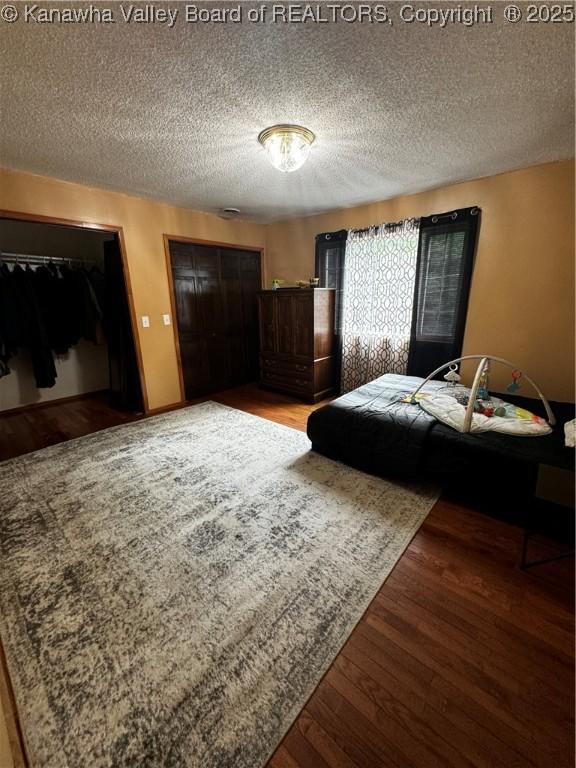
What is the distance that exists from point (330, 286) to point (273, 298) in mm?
782

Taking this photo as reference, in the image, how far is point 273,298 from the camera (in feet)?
12.9

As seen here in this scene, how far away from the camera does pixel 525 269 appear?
2656 millimetres

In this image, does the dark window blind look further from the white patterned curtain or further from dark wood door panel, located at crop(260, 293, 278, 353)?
dark wood door panel, located at crop(260, 293, 278, 353)

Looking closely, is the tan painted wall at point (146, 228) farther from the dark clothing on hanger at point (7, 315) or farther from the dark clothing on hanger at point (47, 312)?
the dark clothing on hanger at point (7, 315)

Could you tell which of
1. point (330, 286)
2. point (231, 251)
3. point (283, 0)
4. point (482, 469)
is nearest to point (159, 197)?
point (231, 251)

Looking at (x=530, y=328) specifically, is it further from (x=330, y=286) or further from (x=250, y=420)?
(x=250, y=420)

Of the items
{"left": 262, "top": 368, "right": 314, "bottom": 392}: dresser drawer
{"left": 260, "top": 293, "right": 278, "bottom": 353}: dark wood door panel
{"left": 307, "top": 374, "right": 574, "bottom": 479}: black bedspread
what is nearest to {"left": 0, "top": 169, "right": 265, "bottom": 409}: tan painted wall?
{"left": 260, "top": 293, "right": 278, "bottom": 353}: dark wood door panel

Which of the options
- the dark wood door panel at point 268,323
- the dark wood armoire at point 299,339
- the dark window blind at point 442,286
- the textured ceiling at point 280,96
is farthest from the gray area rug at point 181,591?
the textured ceiling at point 280,96

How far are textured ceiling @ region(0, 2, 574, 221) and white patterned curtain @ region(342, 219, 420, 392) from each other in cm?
82

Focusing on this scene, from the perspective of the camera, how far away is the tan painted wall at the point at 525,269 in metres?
2.48

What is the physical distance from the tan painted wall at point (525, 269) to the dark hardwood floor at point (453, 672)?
71.0 inches

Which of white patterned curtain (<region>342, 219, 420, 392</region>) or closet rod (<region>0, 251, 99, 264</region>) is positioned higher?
closet rod (<region>0, 251, 99, 264</region>)

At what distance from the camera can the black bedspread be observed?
179 centimetres

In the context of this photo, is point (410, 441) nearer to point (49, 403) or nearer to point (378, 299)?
point (378, 299)
